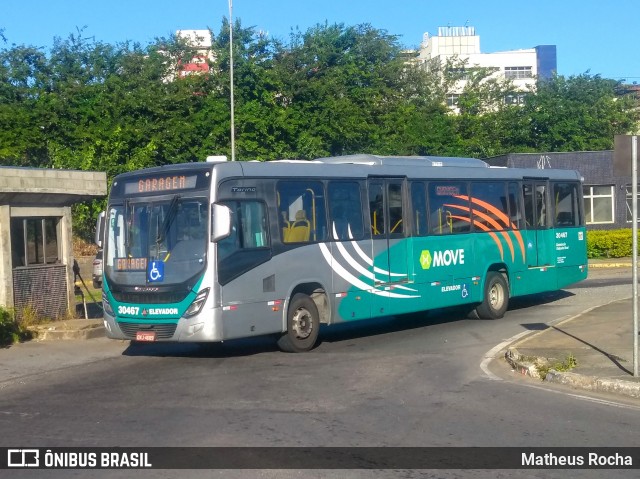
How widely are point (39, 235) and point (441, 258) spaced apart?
8.36m

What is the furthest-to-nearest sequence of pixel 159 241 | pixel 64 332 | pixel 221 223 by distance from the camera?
pixel 64 332 → pixel 159 241 → pixel 221 223

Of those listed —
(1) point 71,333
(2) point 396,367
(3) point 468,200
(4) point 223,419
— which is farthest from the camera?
(3) point 468,200

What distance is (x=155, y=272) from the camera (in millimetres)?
13664

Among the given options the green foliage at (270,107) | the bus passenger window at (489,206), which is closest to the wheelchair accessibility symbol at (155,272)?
the bus passenger window at (489,206)

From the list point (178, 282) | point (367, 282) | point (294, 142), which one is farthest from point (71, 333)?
point (294, 142)

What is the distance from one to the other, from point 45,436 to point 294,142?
3235cm

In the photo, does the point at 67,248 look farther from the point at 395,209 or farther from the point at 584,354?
the point at 584,354

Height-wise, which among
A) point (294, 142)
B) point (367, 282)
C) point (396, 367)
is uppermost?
point (294, 142)

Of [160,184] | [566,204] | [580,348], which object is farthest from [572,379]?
[566,204]

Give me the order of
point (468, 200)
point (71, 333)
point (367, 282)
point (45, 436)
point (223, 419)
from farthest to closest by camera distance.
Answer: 1. point (468, 200)
2. point (71, 333)
3. point (367, 282)
4. point (223, 419)
5. point (45, 436)

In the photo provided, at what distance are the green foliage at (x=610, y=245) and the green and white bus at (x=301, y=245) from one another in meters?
16.3

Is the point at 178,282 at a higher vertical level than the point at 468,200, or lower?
lower

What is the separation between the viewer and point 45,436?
8.90 metres

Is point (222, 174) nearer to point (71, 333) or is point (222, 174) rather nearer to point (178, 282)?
point (178, 282)
